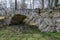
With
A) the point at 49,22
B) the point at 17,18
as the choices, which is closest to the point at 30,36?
the point at 49,22

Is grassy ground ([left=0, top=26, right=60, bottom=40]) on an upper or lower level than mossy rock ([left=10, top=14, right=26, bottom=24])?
lower

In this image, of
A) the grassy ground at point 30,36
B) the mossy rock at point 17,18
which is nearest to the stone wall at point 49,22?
the grassy ground at point 30,36

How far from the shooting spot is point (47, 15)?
512cm

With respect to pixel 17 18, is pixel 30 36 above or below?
below

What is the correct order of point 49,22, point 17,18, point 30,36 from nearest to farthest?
point 30,36
point 49,22
point 17,18

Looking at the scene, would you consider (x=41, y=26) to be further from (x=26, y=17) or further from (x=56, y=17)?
(x=26, y=17)

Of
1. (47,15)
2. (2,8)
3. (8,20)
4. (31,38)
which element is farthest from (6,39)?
(2,8)

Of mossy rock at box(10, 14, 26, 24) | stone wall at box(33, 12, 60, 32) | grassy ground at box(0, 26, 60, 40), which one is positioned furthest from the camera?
mossy rock at box(10, 14, 26, 24)

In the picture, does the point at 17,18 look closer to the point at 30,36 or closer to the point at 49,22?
the point at 49,22

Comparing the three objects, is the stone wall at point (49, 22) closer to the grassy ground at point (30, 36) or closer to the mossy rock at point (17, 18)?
the grassy ground at point (30, 36)

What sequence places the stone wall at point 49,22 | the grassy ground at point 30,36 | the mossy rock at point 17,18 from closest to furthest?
the grassy ground at point 30,36
the stone wall at point 49,22
the mossy rock at point 17,18

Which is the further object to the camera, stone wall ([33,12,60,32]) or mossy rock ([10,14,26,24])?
mossy rock ([10,14,26,24])

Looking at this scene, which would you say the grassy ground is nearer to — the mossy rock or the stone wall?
the stone wall

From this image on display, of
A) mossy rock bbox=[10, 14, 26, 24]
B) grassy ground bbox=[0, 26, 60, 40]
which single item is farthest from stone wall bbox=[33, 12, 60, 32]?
mossy rock bbox=[10, 14, 26, 24]
